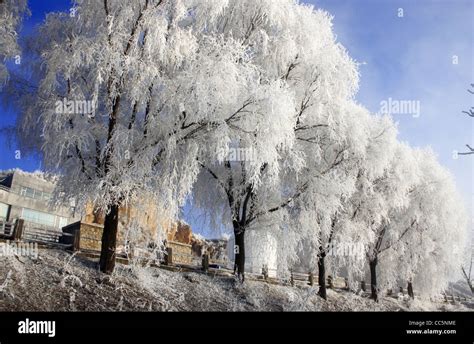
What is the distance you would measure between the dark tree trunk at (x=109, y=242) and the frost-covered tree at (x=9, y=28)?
16.1ft

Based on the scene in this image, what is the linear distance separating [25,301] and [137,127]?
6240mm

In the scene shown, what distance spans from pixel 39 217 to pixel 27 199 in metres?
1.97

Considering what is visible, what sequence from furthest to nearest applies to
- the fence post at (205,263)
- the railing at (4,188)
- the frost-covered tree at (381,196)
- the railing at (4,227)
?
the railing at (4,188), the frost-covered tree at (381,196), the fence post at (205,263), the railing at (4,227)

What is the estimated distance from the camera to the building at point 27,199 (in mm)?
34375

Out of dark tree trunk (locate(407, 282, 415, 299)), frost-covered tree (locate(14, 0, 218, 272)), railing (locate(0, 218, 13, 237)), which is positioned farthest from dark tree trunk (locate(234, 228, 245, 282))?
dark tree trunk (locate(407, 282, 415, 299))

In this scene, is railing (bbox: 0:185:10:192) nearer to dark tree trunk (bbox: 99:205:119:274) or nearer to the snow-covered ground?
the snow-covered ground

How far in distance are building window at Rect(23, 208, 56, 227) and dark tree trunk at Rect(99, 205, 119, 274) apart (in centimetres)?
2675

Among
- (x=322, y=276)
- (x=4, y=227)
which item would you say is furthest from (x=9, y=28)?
(x=322, y=276)

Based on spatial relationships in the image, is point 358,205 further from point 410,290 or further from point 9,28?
point 9,28

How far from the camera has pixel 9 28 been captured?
1191 centimetres

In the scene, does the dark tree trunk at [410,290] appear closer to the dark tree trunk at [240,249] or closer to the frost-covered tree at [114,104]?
the dark tree trunk at [240,249]

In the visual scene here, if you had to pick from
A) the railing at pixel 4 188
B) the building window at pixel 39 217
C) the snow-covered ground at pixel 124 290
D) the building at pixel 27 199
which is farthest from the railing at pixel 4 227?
the building window at pixel 39 217

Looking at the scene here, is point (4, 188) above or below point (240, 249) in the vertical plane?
above
